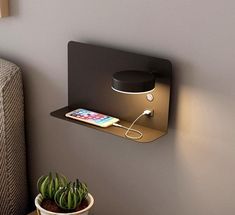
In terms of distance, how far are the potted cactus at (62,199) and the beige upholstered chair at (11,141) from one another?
0.31m

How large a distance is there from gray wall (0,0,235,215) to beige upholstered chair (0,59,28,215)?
0.06 meters

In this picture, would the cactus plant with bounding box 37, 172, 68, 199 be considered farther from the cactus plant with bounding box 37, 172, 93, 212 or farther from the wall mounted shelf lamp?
the wall mounted shelf lamp

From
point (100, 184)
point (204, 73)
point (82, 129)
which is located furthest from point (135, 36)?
point (100, 184)

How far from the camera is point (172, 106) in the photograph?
1339 mm

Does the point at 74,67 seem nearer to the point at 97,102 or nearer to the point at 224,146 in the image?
the point at 97,102

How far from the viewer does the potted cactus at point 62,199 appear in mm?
1287

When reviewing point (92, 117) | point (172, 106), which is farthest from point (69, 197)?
point (172, 106)

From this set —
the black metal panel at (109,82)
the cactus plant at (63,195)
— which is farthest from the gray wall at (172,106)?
the cactus plant at (63,195)

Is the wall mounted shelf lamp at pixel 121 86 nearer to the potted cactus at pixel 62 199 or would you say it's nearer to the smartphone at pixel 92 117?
the smartphone at pixel 92 117

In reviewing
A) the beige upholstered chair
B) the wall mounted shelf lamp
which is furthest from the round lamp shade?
the beige upholstered chair

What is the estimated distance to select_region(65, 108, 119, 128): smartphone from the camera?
4.56 feet

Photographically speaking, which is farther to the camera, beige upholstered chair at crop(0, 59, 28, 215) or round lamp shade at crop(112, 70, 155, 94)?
beige upholstered chair at crop(0, 59, 28, 215)

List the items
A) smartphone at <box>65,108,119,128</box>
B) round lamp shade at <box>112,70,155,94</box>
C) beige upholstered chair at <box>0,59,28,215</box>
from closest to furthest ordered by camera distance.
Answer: round lamp shade at <box>112,70,155,94</box> < smartphone at <box>65,108,119,128</box> < beige upholstered chair at <box>0,59,28,215</box>

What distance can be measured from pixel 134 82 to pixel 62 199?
37 cm
